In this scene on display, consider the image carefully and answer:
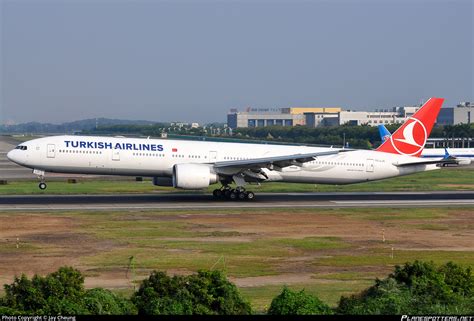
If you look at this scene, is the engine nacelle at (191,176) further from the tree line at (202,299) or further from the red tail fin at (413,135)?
the tree line at (202,299)

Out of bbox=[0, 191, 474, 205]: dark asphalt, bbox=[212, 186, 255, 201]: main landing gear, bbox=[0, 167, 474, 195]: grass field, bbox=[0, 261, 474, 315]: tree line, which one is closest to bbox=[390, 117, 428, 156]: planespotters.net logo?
bbox=[0, 191, 474, 205]: dark asphalt

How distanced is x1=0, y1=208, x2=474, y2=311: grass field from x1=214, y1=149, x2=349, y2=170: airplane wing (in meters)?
4.78

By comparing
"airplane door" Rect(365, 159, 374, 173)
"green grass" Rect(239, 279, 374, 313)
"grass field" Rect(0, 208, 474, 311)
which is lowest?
"green grass" Rect(239, 279, 374, 313)

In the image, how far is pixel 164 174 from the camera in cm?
5066

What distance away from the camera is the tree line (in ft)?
54.6

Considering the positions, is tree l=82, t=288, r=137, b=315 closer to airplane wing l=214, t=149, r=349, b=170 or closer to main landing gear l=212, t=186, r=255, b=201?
airplane wing l=214, t=149, r=349, b=170

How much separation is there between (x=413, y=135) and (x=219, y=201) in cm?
1481

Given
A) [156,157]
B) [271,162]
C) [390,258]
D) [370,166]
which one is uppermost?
[156,157]

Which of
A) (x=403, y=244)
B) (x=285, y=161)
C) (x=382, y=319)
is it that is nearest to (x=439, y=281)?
(x=382, y=319)

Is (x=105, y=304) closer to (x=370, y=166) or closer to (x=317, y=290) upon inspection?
(x=317, y=290)

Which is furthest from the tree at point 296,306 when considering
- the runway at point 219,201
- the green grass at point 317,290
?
the runway at point 219,201

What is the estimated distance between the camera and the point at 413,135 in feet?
181

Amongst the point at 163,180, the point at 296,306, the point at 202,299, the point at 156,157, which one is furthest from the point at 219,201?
the point at 296,306

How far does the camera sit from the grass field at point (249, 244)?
88.3 feet
